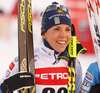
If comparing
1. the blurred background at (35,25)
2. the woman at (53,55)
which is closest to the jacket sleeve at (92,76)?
the woman at (53,55)

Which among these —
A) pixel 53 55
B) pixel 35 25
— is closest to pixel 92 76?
pixel 53 55

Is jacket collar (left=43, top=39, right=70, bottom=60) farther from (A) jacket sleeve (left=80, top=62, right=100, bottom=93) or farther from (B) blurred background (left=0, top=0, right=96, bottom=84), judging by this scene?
(B) blurred background (left=0, top=0, right=96, bottom=84)

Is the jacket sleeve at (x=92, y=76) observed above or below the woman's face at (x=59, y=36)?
below

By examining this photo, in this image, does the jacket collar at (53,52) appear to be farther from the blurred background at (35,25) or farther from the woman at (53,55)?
the blurred background at (35,25)

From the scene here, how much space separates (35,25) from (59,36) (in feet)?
2.78

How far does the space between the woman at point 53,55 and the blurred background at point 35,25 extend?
0.69 meters

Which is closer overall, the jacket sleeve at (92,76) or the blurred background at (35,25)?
the jacket sleeve at (92,76)

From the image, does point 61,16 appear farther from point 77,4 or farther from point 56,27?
point 77,4

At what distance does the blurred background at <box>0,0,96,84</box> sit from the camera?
2477 millimetres

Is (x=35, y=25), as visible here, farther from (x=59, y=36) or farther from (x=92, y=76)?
(x=92, y=76)

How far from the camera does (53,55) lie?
1.73 m

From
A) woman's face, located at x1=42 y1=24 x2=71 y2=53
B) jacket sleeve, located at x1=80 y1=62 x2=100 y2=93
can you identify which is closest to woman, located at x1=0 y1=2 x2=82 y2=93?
woman's face, located at x1=42 y1=24 x2=71 y2=53

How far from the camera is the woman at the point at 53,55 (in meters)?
1.68

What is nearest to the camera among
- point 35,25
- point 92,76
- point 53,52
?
point 92,76
